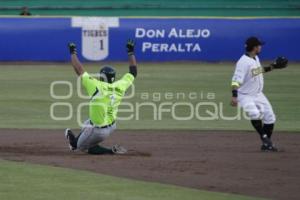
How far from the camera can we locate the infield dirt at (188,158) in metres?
11.3

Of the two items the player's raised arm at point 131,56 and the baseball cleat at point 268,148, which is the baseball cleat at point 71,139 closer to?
the player's raised arm at point 131,56

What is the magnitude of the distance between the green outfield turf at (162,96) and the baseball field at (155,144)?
0.08 feet

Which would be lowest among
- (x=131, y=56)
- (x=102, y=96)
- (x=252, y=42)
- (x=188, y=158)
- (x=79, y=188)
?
(x=79, y=188)

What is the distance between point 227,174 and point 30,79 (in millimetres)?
15636

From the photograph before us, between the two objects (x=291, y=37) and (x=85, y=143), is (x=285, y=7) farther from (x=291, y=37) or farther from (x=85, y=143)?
(x=85, y=143)

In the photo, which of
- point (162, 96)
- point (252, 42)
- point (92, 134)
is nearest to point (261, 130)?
point (252, 42)

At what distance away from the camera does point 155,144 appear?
1512 centimetres

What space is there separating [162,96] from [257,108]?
887 centimetres

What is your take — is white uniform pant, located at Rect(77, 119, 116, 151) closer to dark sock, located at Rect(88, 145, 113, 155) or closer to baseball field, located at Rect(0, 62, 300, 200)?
dark sock, located at Rect(88, 145, 113, 155)

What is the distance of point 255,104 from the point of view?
14.2m

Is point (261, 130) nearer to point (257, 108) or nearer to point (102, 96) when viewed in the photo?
point (257, 108)

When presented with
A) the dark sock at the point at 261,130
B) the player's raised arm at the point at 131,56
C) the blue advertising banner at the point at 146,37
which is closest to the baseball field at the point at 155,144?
the dark sock at the point at 261,130

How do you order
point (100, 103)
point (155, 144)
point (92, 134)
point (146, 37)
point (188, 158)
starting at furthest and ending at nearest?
point (146, 37)
point (155, 144)
point (92, 134)
point (100, 103)
point (188, 158)

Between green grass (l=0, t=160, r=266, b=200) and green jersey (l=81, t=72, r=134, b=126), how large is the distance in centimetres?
170
